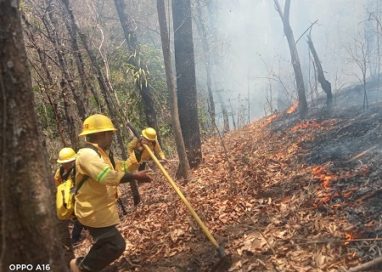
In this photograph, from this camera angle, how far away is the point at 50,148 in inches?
531

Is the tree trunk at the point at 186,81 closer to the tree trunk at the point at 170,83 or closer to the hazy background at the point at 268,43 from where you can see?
the tree trunk at the point at 170,83

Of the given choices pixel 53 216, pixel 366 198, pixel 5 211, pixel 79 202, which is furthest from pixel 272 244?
pixel 5 211

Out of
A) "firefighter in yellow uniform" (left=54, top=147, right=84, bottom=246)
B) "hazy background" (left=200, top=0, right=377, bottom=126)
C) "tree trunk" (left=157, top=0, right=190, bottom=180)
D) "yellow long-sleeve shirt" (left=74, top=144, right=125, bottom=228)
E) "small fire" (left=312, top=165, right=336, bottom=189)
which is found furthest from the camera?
"hazy background" (left=200, top=0, right=377, bottom=126)

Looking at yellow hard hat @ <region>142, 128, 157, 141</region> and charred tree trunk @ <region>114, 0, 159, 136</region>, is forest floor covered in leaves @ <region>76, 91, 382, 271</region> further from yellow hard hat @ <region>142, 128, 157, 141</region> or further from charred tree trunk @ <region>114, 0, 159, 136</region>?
charred tree trunk @ <region>114, 0, 159, 136</region>

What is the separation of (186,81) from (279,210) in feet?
12.3

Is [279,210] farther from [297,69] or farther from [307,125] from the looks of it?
[297,69]

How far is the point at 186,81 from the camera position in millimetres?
7770

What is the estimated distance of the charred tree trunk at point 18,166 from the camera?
7.26ft

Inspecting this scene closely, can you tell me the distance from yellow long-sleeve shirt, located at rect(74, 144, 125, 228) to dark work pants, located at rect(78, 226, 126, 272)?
10 cm

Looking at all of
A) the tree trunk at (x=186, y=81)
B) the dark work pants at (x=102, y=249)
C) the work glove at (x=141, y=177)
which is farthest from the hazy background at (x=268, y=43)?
the dark work pants at (x=102, y=249)

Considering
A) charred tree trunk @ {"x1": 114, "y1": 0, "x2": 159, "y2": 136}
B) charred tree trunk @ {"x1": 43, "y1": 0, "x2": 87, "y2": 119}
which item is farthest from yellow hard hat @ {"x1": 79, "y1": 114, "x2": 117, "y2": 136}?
charred tree trunk @ {"x1": 114, "y1": 0, "x2": 159, "y2": 136}

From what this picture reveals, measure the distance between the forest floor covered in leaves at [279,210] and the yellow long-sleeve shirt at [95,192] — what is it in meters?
1.06

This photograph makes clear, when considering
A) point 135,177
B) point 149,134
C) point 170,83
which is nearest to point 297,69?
point 170,83

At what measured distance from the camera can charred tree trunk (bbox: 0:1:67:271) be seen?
87.1 inches
